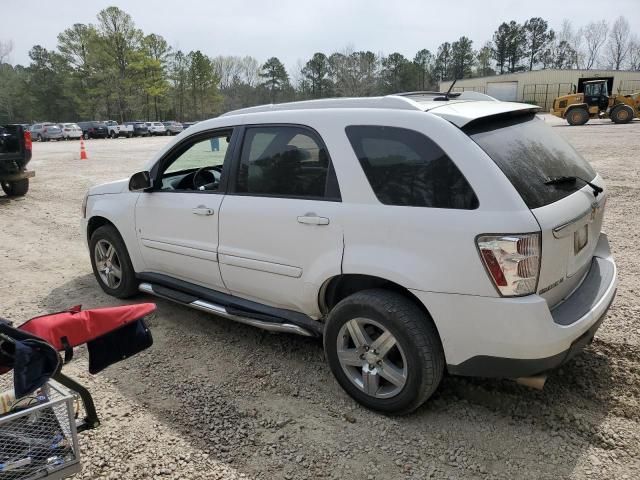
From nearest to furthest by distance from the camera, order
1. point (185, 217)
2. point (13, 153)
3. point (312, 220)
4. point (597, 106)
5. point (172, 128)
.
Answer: point (312, 220) → point (185, 217) → point (13, 153) → point (597, 106) → point (172, 128)

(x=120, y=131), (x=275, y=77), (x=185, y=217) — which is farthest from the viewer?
(x=275, y=77)

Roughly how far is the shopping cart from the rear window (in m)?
2.01

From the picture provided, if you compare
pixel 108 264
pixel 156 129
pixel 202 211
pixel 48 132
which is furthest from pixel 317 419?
pixel 156 129

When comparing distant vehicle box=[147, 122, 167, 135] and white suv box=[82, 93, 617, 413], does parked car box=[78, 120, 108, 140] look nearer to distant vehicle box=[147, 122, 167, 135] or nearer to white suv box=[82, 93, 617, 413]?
distant vehicle box=[147, 122, 167, 135]

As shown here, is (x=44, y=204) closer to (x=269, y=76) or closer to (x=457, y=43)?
(x=269, y=76)

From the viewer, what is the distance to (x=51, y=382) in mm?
2428

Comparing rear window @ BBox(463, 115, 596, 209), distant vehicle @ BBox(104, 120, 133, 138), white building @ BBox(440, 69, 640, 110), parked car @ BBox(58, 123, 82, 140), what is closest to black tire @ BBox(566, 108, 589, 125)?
rear window @ BBox(463, 115, 596, 209)

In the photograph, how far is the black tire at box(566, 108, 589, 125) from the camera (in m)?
28.5

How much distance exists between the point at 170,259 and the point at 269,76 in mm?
86961

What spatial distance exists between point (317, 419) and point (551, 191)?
72.9 inches

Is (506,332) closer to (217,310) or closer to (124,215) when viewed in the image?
(217,310)

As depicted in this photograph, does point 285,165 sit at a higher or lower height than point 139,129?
higher

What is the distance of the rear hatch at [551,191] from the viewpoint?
8.28 ft

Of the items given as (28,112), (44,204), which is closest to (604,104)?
(44,204)
